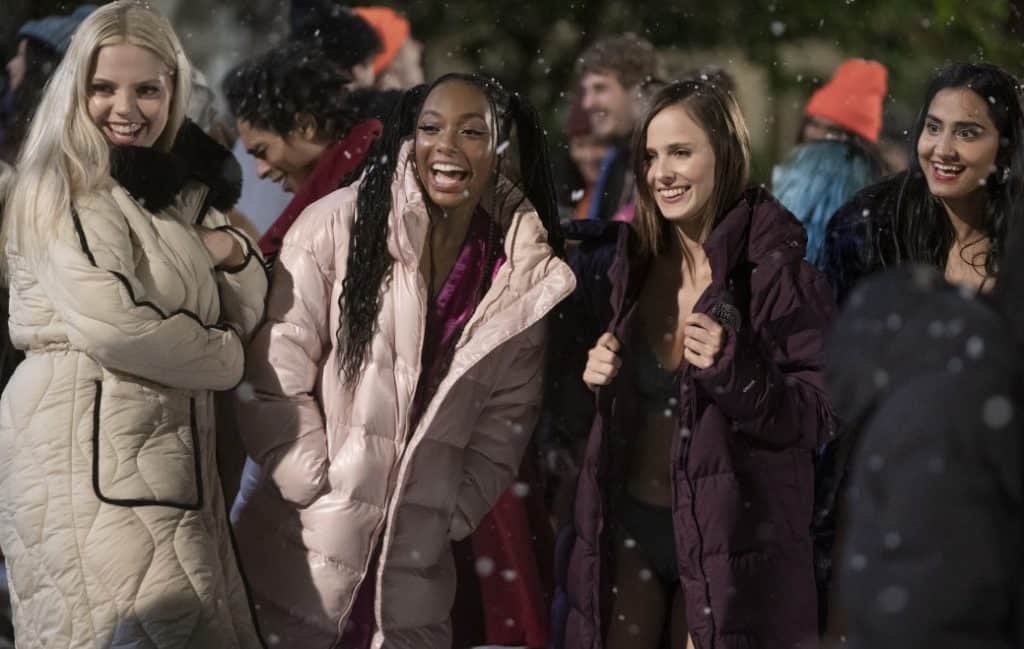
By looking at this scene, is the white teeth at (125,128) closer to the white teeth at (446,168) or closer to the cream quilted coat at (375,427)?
the cream quilted coat at (375,427)

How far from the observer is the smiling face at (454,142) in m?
4.45

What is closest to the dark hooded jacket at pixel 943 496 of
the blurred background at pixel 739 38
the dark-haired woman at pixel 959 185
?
the dark-haired woman at pixel 959 185

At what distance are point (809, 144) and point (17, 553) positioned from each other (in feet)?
11.7

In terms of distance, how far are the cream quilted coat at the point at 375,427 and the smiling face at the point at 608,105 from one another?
2880mm

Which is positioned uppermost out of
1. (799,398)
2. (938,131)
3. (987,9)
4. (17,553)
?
A: (987,9)

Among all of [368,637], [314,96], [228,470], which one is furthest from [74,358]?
[314,96]

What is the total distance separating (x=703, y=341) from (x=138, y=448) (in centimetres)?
141

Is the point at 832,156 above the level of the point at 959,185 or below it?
Answer: above

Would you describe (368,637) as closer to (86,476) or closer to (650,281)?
(86,476)

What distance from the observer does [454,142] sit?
446 cm

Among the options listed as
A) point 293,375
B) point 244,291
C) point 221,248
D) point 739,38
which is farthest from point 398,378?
point 739,38

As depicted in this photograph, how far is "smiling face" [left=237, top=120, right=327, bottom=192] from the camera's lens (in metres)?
Result: 5.64

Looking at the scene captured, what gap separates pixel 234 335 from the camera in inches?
165

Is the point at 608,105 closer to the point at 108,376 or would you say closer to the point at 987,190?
the point at 987,190
